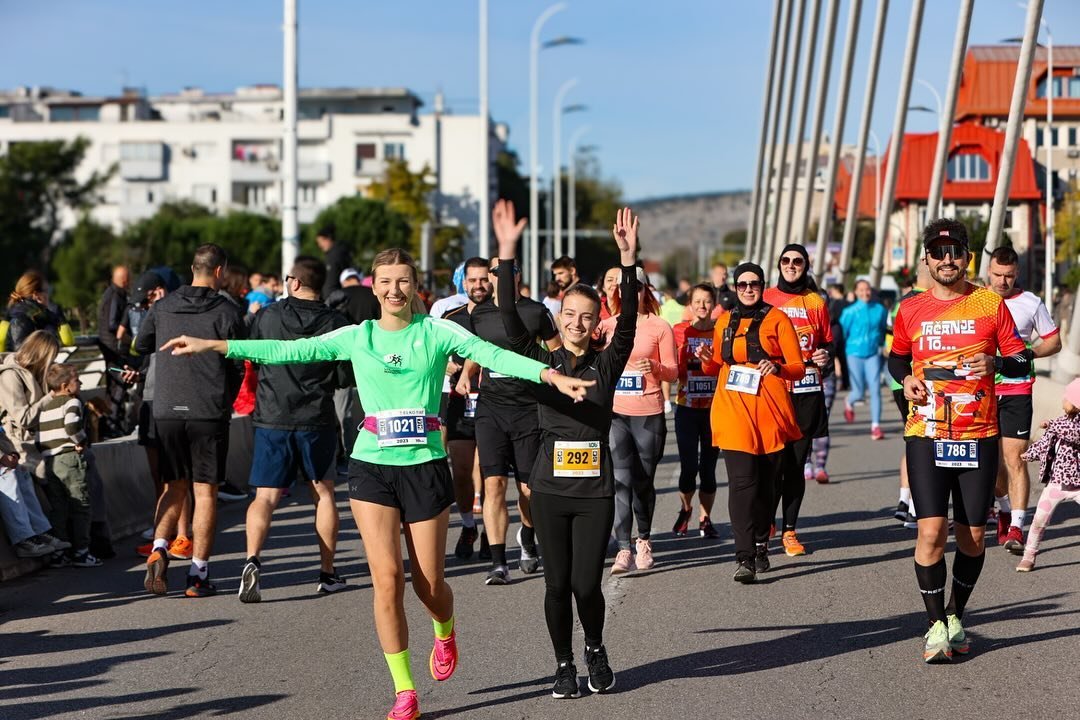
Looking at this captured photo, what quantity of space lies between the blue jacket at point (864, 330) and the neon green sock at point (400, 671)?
14.5 meters

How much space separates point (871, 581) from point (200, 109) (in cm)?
13043

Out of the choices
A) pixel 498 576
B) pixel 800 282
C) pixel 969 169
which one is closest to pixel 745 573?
pixel 498 576

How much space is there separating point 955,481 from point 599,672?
6.44ft

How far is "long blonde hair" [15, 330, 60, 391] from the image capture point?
10.8 metres

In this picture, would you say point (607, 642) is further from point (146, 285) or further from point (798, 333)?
point (146, 285)

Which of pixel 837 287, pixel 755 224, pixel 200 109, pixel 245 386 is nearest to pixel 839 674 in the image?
pixel 245 386

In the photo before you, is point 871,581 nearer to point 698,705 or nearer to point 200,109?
point 698,705

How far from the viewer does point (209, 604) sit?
9398 mm

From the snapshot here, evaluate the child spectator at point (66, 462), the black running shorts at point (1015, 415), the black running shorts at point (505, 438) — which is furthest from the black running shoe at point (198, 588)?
the black running shorts at point (1015, 415)

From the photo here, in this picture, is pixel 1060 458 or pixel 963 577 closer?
pixel 963 577

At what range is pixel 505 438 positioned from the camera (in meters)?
10.2

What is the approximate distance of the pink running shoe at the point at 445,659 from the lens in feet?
22.9

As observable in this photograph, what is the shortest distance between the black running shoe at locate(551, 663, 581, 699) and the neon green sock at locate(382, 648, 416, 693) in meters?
0.66

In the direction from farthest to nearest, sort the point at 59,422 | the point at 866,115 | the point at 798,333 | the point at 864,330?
1. the point at 866,115
2. the point at 864,330
3. the point at 798,333
4. the point at 59,422
